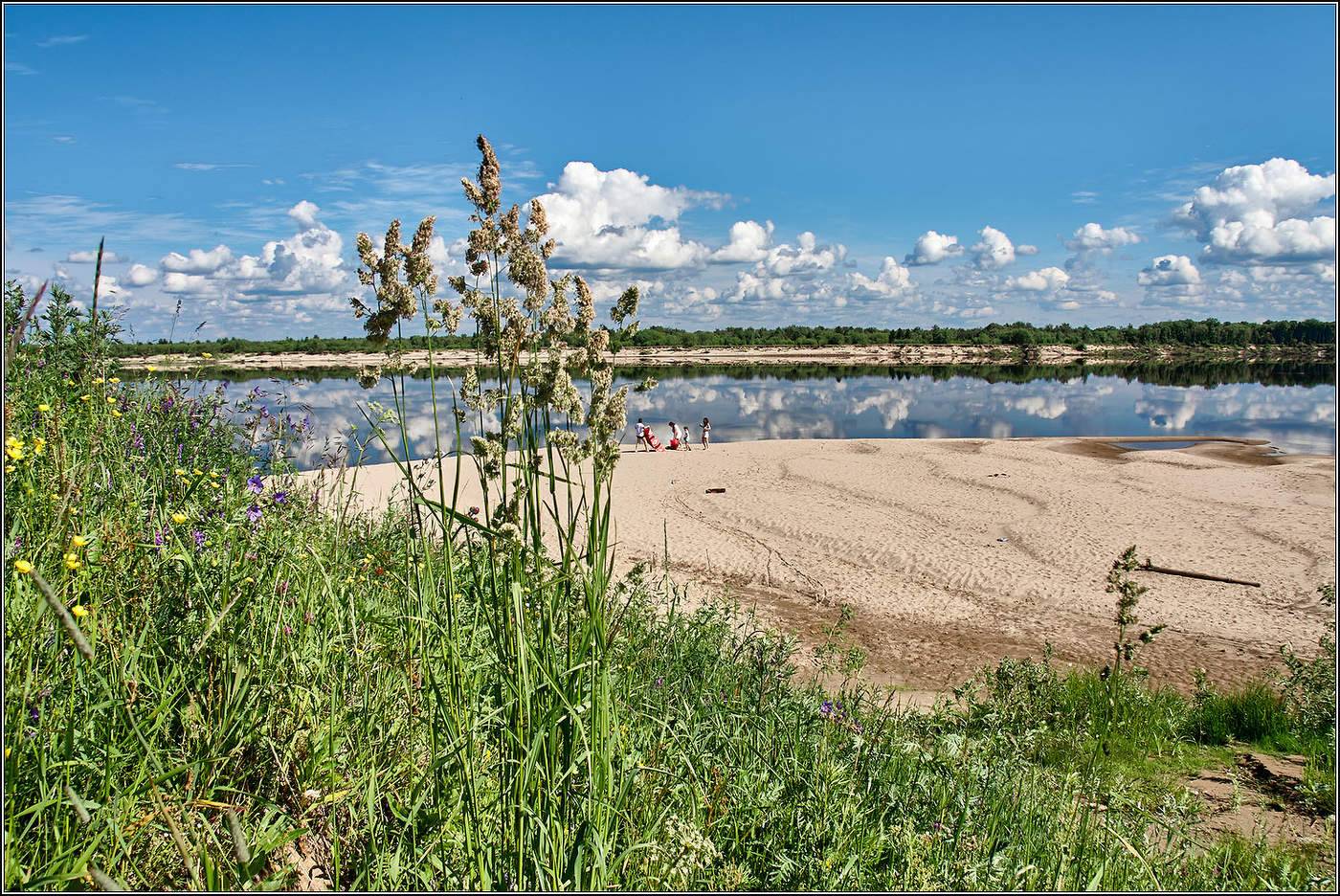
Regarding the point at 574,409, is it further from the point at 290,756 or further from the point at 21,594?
the point at 21,594

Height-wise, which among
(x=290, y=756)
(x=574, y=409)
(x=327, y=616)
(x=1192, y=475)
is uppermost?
(x=574, y=409)

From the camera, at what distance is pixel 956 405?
41.8 meters

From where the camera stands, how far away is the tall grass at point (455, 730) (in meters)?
1.84

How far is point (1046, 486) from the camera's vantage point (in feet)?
58.0

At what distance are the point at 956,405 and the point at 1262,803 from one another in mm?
39465

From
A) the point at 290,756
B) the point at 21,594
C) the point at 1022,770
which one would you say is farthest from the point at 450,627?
the point at 1022,770

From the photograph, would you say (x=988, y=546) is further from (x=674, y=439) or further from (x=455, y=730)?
(x=455, y=730)

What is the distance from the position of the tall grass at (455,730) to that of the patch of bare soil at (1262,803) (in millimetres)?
408

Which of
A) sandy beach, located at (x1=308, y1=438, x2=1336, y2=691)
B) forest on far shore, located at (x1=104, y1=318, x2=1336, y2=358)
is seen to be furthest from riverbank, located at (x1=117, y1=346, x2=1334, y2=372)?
sandy beach, located at (x1=308, y1=438, x2=1336, y2=691)

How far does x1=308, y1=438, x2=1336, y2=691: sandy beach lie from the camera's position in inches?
355

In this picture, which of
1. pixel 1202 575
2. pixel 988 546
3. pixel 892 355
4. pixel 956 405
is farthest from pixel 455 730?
pixel 892 355

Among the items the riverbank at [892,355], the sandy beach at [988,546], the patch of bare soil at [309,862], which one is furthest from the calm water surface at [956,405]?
the riverbank at [892,355]

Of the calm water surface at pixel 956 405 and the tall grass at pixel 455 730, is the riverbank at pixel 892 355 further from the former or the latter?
the tall grass at pixel 455 730

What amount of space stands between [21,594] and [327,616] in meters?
1.01
